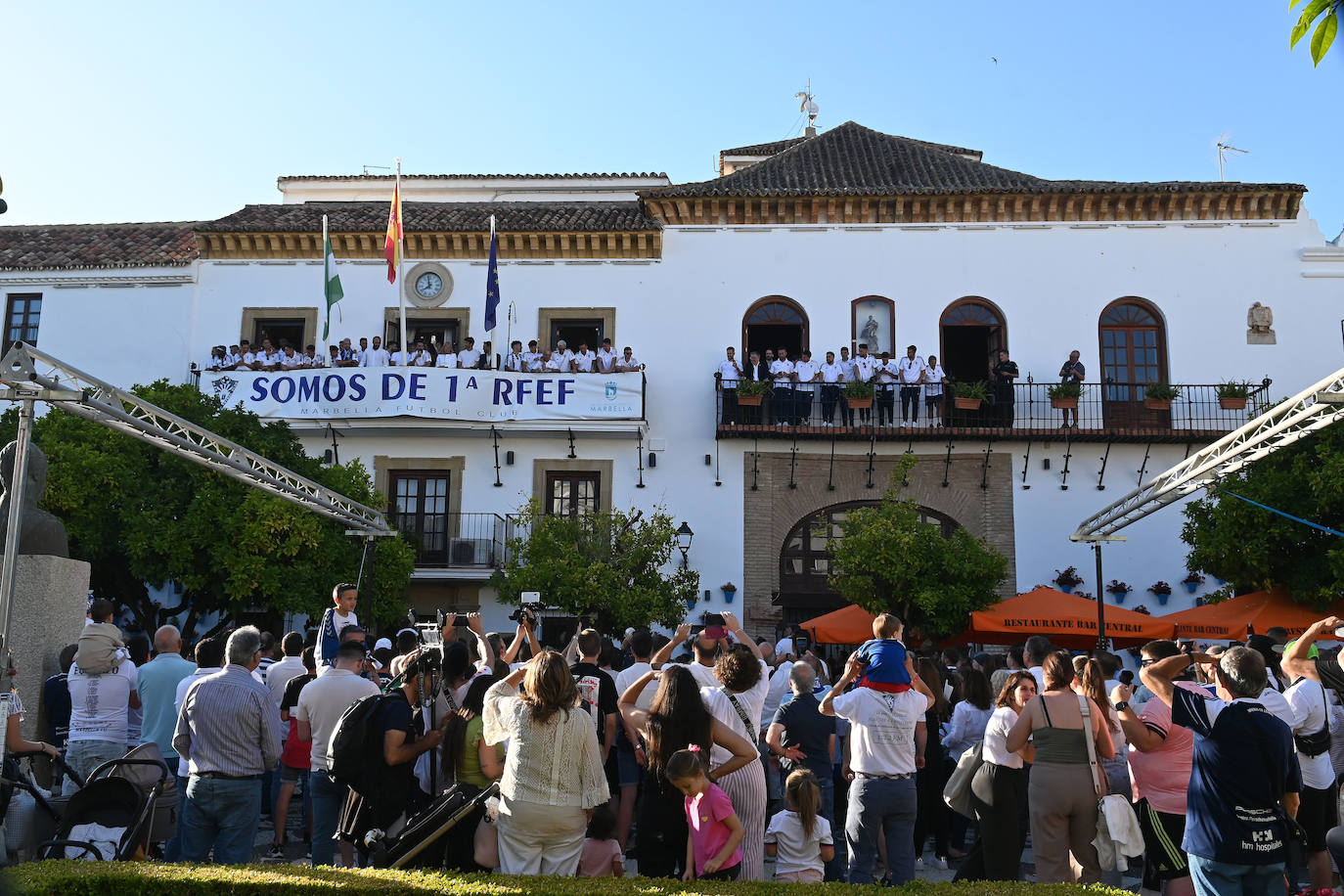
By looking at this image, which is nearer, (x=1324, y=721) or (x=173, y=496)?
(x=1324, y=721)

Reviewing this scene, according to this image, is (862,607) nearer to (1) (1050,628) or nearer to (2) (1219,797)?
(1) (1050,628)

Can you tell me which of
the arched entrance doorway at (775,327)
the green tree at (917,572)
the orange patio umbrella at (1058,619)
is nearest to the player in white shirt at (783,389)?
the arched entrance doorway at (775,327)

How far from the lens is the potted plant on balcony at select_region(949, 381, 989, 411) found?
70.1 ft

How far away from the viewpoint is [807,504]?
22.0 metres

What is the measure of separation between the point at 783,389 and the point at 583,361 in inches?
145

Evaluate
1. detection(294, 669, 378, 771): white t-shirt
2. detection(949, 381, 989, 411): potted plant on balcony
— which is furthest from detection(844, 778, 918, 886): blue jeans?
detection(949, 381, 989, 411): potted plant on balcony

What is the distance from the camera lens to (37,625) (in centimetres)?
930

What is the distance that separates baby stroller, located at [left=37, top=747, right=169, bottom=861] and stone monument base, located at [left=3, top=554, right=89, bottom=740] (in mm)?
2622

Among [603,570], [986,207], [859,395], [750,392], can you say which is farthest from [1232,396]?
[603,570]

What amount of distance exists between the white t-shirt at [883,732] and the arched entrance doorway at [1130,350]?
16291 millimetres

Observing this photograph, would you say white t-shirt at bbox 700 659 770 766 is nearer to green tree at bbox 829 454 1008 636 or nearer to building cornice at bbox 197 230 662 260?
green tree at bbox 829 454 1008 636

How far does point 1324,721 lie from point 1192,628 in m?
8.24

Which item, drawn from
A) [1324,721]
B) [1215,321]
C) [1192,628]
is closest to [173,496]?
[1192,628]

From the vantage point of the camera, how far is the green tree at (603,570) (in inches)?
723
